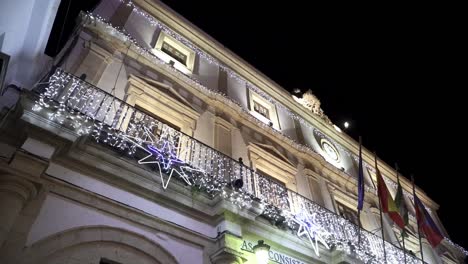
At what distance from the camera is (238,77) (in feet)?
44.9

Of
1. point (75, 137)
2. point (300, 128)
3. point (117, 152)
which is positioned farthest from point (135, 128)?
point (300, 128)

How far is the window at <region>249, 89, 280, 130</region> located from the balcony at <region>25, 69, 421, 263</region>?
3532 millimetres

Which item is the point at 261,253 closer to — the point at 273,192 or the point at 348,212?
the point at 273,192

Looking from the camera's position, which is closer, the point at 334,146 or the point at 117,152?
the point at 117,152

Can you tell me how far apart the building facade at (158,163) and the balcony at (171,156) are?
3 centimetres

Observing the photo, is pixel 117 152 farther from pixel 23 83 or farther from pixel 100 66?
pixel 100 66

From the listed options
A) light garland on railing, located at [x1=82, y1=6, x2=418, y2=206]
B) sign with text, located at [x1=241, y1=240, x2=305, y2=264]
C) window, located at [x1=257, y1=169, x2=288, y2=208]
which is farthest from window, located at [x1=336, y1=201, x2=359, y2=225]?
sign with text, located at [x1=241, y1=240, x2=305, y2=264]

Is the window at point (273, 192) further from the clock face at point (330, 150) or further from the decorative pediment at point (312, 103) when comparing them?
the decorative pediment at point (312, 103)

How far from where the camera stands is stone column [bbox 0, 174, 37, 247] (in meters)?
5.12

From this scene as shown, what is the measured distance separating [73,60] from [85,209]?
12.5 feet

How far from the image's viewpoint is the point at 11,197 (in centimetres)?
539

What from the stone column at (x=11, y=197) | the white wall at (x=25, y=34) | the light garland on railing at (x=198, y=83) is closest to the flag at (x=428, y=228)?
the light garland on railing at (x=198, y=83)

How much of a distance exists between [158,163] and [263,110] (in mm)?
7163

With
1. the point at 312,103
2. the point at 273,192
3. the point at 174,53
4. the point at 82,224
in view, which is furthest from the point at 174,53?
the point at 312,103
